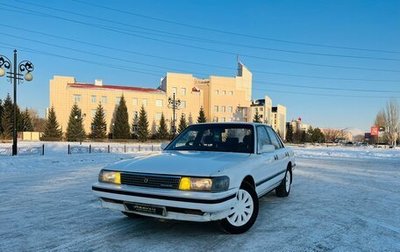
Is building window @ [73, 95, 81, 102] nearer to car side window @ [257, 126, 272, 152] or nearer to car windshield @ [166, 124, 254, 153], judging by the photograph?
car windshield @ [166, 124, 254, 153]

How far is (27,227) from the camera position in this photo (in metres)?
5.38

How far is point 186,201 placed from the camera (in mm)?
4426

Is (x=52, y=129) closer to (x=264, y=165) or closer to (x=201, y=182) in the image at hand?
(x=264, y=165)

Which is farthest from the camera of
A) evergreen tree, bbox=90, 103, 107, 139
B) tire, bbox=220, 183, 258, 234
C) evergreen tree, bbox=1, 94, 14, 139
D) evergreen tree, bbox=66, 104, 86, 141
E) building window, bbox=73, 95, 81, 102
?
building window, bbox=73, 95, 81, 102

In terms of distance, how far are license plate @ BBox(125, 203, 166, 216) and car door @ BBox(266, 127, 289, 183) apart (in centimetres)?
306

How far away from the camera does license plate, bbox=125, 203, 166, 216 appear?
4.56 metres

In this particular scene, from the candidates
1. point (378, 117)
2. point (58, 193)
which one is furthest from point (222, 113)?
point (58, 193)

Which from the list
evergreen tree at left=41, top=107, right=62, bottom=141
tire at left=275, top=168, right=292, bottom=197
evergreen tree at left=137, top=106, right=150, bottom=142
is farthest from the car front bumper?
evergreen tree at left=137, top=106, right=150, bottom=142

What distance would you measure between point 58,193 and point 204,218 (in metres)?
5.48

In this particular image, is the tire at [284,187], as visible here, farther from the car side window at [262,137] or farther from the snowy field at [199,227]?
the car side window at [262,137]

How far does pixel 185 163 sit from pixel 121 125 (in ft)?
195

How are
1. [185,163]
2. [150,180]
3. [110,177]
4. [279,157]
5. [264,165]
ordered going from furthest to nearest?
[279,157], [264,165], [110,177], [185,163], [150,180]

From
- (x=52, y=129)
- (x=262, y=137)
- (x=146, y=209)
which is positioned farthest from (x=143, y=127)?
(x=146, y=209)

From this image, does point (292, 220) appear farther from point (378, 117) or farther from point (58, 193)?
point (378, 117)
